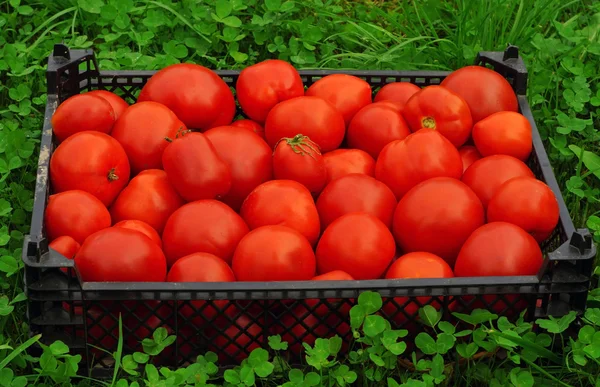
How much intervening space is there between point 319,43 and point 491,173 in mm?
1402

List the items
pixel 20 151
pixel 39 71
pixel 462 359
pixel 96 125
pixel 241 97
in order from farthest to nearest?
pixel 39 71 < pixel 20 151 < pixel 241 97 < pixel 96 125 < pixel 462 359

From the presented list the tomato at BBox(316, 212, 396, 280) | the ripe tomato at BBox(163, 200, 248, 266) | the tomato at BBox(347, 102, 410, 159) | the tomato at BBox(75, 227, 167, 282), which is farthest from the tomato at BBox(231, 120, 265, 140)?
the tomato at BBox(75, 227, 167, 282)

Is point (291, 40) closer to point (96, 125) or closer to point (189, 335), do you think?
point (96, 125)

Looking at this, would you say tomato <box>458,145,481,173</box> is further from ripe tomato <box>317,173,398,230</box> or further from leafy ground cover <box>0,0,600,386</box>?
leafy ground cover <box>0,0,600,386</box>

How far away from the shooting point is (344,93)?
3.26m

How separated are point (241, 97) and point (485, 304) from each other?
3.70 ft

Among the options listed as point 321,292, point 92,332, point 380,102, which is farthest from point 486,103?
point 92,332

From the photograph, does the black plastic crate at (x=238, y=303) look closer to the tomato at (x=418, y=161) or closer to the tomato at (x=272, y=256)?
the tomato at (x=272, y=256)

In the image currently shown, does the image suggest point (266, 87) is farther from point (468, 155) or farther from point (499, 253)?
point (499, 253)

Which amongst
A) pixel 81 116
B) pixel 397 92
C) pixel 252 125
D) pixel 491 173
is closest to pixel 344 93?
pixel 397 92

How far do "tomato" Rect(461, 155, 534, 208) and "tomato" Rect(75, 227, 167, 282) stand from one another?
0.96m

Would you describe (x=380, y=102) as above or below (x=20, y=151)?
above

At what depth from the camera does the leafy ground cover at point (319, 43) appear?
140 inches

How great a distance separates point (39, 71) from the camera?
3979mm
